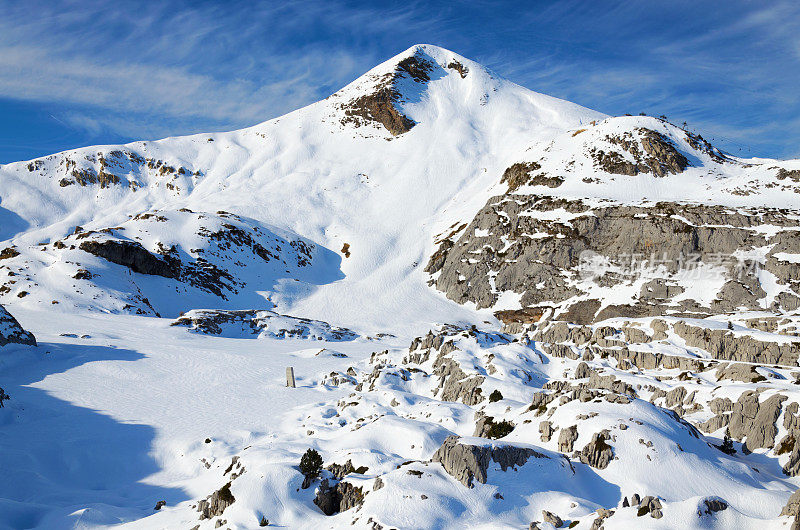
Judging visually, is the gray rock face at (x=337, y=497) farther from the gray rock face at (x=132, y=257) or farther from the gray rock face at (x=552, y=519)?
the gray rock face at (x=132, y=257)

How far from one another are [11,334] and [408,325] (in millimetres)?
50545

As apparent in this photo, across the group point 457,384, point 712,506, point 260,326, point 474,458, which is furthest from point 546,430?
point 260,326

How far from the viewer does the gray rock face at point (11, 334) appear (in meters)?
41.8

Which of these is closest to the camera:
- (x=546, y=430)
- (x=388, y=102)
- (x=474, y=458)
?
(x=474, y=458)

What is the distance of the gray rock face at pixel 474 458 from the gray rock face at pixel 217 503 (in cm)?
887

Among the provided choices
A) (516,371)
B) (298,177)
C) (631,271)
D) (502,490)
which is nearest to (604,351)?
(516,371)

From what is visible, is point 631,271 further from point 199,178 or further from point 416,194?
point 199,178

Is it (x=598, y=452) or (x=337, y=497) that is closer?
(x=337, y=497)

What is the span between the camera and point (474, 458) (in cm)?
2064

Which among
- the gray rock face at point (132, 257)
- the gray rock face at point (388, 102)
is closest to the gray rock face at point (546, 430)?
the gray rock face at point (132, 257)

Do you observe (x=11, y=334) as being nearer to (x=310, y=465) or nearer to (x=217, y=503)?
(x=217, y=503)

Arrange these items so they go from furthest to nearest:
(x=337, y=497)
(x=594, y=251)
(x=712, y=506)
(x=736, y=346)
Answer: (x=594, y=251) < (x=736, y=346) < (x=337, y=497) < (x=712, y=506)

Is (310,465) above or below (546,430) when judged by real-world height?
below

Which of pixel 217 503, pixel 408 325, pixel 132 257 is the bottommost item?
pixel 217 503
